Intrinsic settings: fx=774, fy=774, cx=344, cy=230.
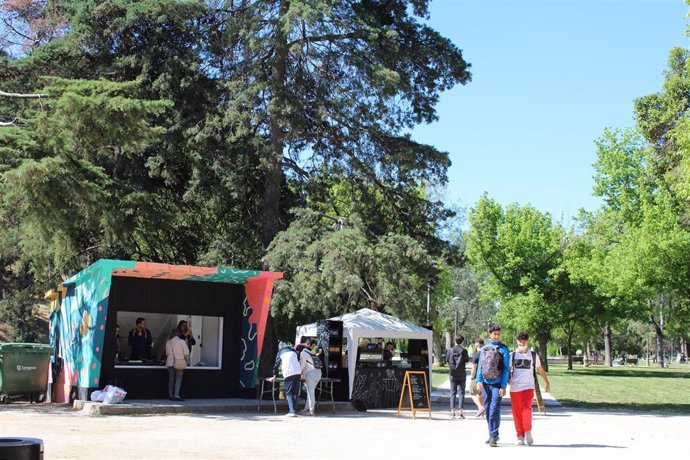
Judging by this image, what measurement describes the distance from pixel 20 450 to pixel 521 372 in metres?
9.13

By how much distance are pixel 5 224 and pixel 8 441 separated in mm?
16059

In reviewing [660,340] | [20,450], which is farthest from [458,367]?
[660,340]

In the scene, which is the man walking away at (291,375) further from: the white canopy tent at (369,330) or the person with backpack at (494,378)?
the person with backpack at (494,378)

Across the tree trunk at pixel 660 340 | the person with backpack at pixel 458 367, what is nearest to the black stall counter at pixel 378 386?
the person with backpack at pixel 458 367

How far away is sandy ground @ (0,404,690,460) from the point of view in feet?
36.5

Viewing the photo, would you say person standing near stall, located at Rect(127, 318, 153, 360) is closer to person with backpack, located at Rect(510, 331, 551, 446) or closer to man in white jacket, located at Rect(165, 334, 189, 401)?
man in white jacket, located at Rect(165, 334, 189, 401)

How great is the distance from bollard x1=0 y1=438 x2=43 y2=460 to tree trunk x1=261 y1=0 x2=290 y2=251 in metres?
18.1

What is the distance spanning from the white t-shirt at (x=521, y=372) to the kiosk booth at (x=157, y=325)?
8037 mm

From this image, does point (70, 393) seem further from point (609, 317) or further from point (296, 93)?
point (609, 317)

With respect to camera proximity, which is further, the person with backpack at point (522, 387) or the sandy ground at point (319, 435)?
the person with backpack at point (522, 387)

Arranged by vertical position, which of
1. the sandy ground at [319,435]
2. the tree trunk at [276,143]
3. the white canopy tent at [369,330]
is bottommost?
the sandy ground at [319,435]

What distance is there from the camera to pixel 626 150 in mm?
45688

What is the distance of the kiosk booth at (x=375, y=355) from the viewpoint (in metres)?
21.0

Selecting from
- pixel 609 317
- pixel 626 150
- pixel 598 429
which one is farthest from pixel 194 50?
pixel 609 317
